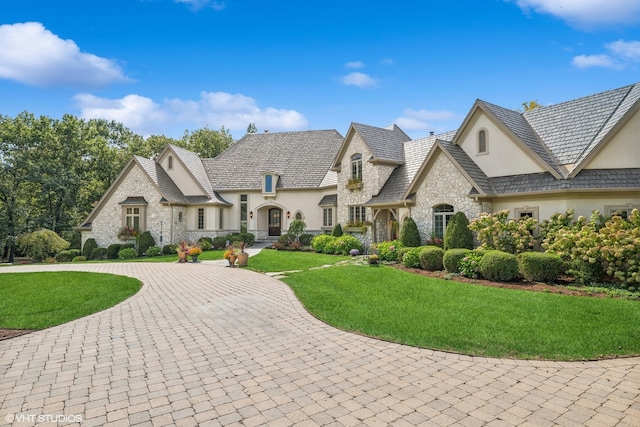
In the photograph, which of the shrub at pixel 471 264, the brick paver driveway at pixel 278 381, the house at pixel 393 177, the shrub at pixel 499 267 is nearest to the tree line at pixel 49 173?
the house at pixel 393 177

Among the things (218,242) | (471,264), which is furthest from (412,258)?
(218,242)

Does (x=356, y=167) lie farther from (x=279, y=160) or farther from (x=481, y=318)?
(x=481, y=318)

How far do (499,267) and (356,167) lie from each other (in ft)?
44.2

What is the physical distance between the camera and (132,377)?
203 inches

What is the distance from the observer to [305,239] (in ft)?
86.6

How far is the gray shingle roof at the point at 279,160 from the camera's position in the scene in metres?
30.3

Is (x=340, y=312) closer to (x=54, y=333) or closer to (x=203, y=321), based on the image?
(x=203, y=321)

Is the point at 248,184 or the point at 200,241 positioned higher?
the point at 248,184

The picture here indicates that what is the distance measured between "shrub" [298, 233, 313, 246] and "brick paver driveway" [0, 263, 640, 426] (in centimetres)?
1838

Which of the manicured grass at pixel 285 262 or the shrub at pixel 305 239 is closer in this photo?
the manicured grass at pixel 285 262

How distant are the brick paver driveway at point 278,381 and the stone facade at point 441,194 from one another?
38.2 ft

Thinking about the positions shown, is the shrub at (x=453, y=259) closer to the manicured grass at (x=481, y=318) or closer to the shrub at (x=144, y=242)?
the manicured grass at (x=481, y=318)

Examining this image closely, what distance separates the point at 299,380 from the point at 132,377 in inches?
90.0

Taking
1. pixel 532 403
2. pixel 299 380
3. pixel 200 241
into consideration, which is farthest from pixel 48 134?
pixel 532 403
